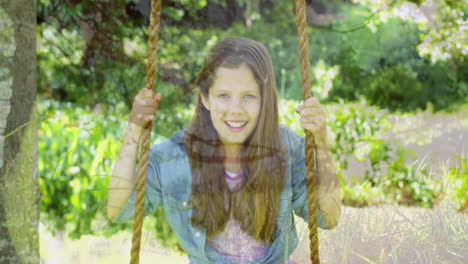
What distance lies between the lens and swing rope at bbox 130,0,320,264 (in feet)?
3.98

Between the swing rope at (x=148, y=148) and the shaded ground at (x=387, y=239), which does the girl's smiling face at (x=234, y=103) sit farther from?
the shaded ground at (x=387, y=239)

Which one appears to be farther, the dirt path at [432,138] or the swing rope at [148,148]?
the dirt path at [432,138]

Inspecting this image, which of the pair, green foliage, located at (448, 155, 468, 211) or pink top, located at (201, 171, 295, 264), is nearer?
pink top, located at (201, 171, 295, 264)

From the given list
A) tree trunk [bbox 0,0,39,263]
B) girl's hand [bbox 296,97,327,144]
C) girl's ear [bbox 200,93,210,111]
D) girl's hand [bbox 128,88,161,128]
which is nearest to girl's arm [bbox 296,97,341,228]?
girl's hand [bbox 296,97,327,144]

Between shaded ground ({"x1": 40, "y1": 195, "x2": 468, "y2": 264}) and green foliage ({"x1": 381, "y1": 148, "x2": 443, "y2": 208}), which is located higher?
green foliage ({"x1": 381, "y1": 148, "x2": 443, "y2": 208})

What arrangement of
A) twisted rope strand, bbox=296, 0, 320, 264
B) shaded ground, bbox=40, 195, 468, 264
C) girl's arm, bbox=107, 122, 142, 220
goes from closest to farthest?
1. twisted rope strand, bbox=296, 0, 320, 264
2. girl's arm, bbox=107, 122, 142, 220
3. shaded ground, bbox=40, 195, 468, 264

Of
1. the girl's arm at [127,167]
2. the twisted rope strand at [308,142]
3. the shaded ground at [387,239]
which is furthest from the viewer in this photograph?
the shaded ground at [387,239]

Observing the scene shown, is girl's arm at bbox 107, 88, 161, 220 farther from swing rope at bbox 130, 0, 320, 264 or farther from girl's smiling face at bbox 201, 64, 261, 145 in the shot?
girl's smiling face at bbox 201, 64, 261, 145

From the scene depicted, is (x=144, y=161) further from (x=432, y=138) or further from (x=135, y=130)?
(x=432, y=138)

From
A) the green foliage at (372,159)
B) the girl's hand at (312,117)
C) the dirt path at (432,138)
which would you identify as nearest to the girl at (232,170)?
the girl's hand at (312,117)

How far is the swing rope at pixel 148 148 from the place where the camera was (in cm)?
121

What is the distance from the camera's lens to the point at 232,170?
1321mm

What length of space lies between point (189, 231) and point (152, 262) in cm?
17

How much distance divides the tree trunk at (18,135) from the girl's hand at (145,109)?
0.33 meters
